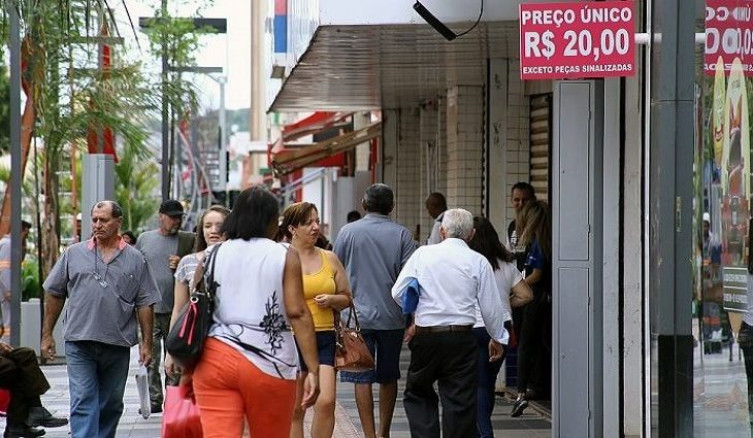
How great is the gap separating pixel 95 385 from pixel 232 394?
3206 mm

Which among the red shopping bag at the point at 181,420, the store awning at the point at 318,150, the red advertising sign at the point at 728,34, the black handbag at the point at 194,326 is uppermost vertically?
the store awning at the point at 318,150

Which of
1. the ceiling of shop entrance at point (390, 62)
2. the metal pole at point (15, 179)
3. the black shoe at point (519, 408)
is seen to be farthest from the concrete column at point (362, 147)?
the black shoe at point (519, 408)

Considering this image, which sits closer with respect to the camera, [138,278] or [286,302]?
[286,302]

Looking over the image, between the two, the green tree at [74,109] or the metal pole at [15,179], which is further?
the green tree at [74,109]

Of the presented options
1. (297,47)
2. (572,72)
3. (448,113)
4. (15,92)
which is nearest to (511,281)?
(572,72)

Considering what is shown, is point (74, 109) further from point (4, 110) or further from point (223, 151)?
point (223, 151)

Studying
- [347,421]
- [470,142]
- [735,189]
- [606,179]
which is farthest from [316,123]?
[735,189]

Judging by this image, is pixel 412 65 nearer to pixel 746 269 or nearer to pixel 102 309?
pixel 102 309

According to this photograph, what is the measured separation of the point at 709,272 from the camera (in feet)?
Result: 22.5

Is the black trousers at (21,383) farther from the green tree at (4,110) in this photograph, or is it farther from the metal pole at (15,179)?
the green tree at (4,110)

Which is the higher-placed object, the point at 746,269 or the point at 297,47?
the point at 297,47

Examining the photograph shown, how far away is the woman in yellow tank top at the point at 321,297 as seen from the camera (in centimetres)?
985

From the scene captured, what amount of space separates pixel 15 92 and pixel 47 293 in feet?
16.2

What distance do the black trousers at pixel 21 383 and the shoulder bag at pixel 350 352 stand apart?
2.61 meters
